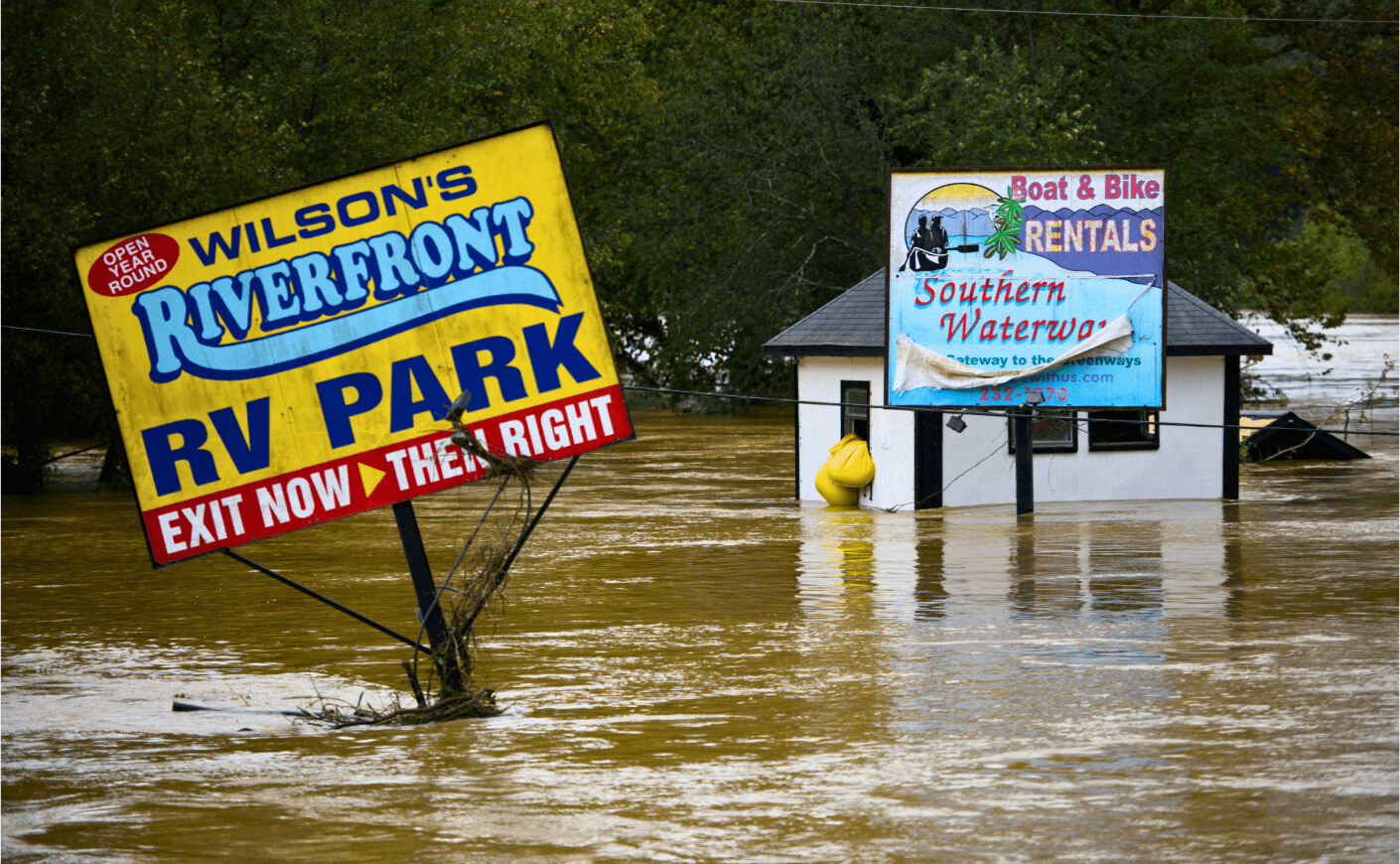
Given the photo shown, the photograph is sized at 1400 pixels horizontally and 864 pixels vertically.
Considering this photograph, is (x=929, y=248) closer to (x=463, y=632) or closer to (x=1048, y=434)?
(x=1048, y=434)

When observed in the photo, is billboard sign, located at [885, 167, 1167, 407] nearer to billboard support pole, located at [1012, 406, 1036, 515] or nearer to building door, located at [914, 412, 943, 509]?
billboard support pole, located at [1012, 406, 1036, 515]

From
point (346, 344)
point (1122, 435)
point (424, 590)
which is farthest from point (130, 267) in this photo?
point (1122, 435)

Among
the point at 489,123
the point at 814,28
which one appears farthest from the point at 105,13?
the point at 814,28

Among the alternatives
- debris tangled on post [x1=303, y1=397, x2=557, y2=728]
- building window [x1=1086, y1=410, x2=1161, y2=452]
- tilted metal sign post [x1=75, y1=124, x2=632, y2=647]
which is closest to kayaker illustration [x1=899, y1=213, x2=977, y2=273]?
building window [x1=1086, y1=410, x2=1161, y2=452]

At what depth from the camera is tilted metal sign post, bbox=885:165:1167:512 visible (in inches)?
991

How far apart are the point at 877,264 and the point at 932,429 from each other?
73.7 feet

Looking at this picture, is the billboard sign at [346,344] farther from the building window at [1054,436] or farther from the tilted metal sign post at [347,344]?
the building window at [1054,436]

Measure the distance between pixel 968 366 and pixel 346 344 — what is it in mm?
14167

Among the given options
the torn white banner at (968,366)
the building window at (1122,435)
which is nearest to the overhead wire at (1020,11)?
the building window at (1122,435)

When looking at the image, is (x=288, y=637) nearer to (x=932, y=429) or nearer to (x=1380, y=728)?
(x=1380, y=728)

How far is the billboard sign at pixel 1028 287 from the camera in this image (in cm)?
2517

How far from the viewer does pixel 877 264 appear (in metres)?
48.9

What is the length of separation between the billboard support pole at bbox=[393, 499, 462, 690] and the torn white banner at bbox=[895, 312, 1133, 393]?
13540 mm

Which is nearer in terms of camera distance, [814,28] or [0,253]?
[0,253]
